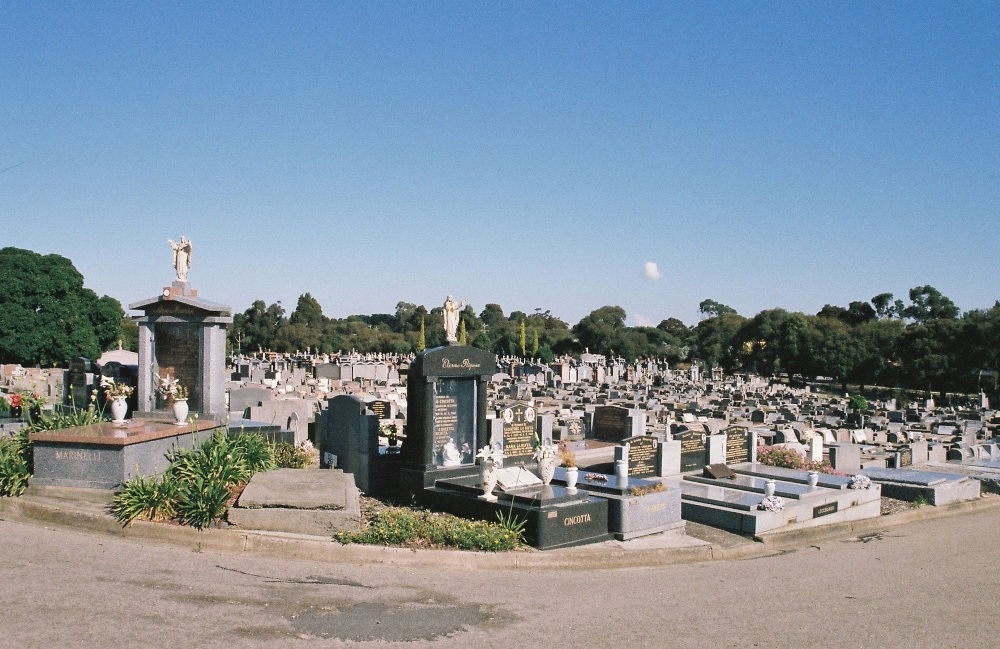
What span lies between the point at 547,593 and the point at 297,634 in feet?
9.63

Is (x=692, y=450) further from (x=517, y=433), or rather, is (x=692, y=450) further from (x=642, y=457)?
(x=517, y=433)

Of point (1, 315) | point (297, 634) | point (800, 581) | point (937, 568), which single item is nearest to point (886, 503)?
point (937, 568)

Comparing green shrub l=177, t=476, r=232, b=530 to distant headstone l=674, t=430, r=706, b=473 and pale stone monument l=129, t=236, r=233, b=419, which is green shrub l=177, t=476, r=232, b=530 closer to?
pale stone monument l=129, t=236, r=233, b=419

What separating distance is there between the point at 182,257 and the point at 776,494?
38.5 ft

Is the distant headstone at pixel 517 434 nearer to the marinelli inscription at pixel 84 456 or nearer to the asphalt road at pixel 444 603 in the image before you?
A: the asphalt road at pixel 444 603

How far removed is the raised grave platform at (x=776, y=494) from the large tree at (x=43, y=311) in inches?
1751

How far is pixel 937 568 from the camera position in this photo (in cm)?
1077

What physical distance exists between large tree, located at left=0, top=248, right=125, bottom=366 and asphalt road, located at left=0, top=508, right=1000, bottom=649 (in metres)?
45.0

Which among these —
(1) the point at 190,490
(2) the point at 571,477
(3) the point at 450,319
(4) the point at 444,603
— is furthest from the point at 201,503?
(3) the point at 450,319

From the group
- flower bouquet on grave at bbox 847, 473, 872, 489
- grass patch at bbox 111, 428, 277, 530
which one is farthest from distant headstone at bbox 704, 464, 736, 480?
grass patch at bbox 111, 428, 277, 530

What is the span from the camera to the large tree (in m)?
48.1

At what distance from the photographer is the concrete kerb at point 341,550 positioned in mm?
9180

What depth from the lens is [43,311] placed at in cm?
4981

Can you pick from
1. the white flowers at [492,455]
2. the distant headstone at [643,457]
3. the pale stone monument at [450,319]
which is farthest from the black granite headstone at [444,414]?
the distant headstone at [643,457]
